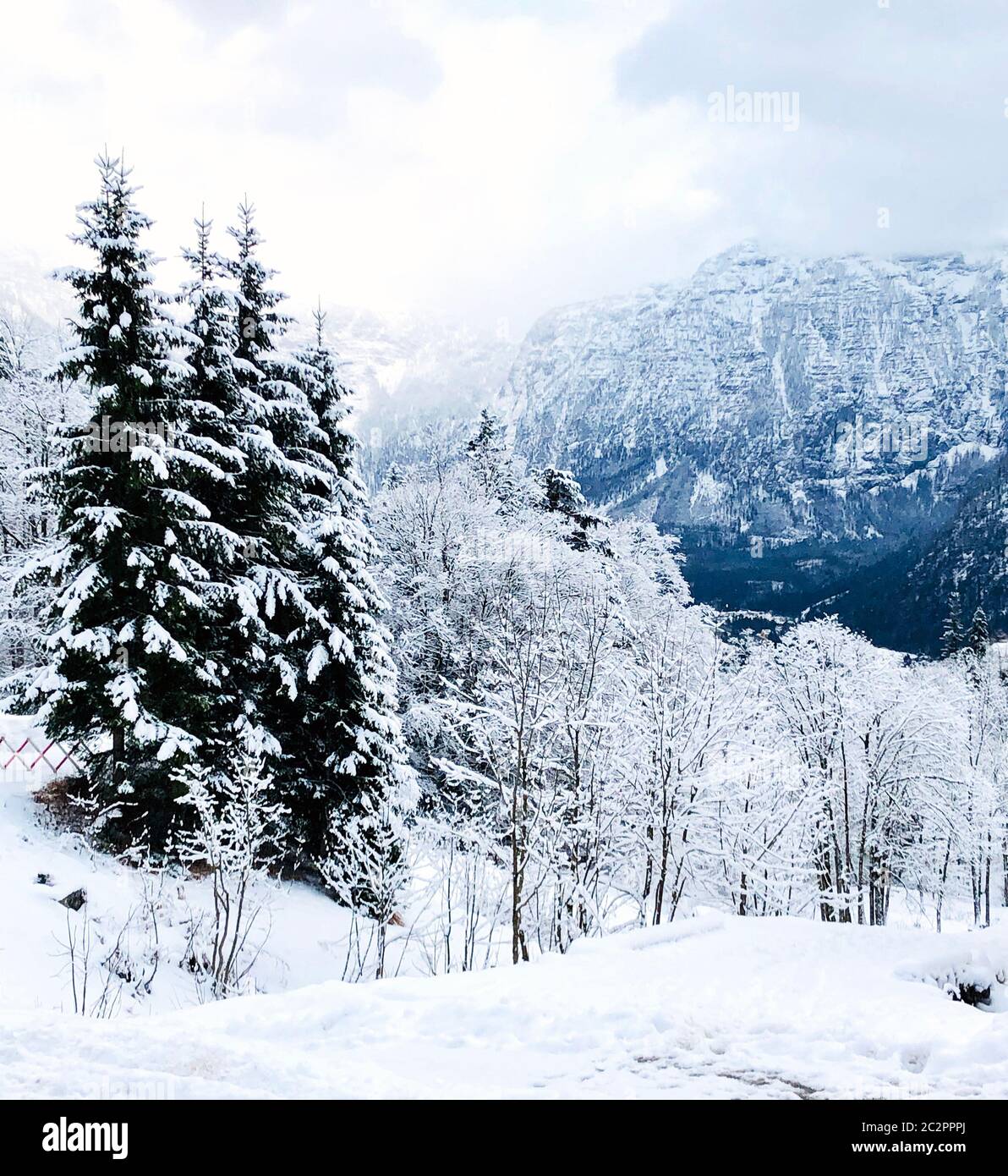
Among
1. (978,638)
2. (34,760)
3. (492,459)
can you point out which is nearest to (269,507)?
(34,760)

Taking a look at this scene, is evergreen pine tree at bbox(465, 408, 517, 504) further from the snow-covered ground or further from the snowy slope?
the snowy slope

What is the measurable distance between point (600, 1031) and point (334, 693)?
11.7m

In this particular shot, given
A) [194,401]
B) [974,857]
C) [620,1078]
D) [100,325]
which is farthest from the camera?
[974,857]

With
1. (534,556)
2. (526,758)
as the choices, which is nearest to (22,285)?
(534,556)

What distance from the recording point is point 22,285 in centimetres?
19750

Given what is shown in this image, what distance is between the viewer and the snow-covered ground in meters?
4.37

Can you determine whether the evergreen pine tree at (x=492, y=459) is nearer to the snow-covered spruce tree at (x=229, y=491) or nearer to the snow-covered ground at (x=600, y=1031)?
the snow-covered spruce tree at (x=229, y=491)

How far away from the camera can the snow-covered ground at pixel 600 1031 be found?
4.37 m

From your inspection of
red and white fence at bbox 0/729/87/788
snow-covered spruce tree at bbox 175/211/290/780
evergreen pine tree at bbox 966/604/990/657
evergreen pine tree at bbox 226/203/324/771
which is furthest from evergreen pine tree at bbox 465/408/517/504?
evergreen pine tree at bbox 966/604/990/657

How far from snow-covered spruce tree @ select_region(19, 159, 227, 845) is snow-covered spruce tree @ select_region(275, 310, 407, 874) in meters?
2.62

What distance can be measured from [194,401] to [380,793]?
9.61m

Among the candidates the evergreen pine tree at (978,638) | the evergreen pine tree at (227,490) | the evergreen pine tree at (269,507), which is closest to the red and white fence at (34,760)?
the evergreen pine tree at (227,490)

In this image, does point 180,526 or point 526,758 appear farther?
point 180,526

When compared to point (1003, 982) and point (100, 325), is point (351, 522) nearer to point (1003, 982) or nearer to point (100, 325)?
point (100, 325)
